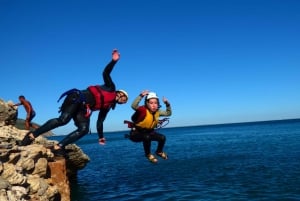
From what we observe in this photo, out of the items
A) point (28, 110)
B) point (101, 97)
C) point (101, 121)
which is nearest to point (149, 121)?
point (101, 121)

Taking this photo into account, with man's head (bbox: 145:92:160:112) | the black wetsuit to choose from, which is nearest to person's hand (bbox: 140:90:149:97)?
man's head (bbox: 145:92:160:112)

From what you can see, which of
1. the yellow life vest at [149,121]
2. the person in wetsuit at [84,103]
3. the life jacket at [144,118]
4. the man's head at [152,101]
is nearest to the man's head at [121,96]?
the person in wetsuit at [84,103]

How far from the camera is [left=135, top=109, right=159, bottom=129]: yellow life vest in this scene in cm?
1191

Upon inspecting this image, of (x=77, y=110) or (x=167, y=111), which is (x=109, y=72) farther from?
(x=167, y=111)

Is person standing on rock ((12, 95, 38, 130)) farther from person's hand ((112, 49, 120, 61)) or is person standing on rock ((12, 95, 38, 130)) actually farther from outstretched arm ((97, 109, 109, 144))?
person's hand ((112, 49, 120, 61))

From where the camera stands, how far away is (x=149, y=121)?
12.0m

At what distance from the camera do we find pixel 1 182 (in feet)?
35.8

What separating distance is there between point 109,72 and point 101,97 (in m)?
0.80

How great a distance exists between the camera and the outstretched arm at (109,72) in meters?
9.75

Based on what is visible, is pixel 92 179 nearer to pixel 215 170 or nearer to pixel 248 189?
pixel 215 170

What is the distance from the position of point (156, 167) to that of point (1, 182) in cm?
3034

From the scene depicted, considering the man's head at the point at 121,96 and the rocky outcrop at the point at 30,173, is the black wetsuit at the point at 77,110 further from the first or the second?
the rocky outcrop at the point at 30,173

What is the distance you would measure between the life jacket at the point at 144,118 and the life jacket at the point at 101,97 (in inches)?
60.6

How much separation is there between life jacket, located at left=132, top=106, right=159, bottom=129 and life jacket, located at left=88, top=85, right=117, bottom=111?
1540 millimetres
